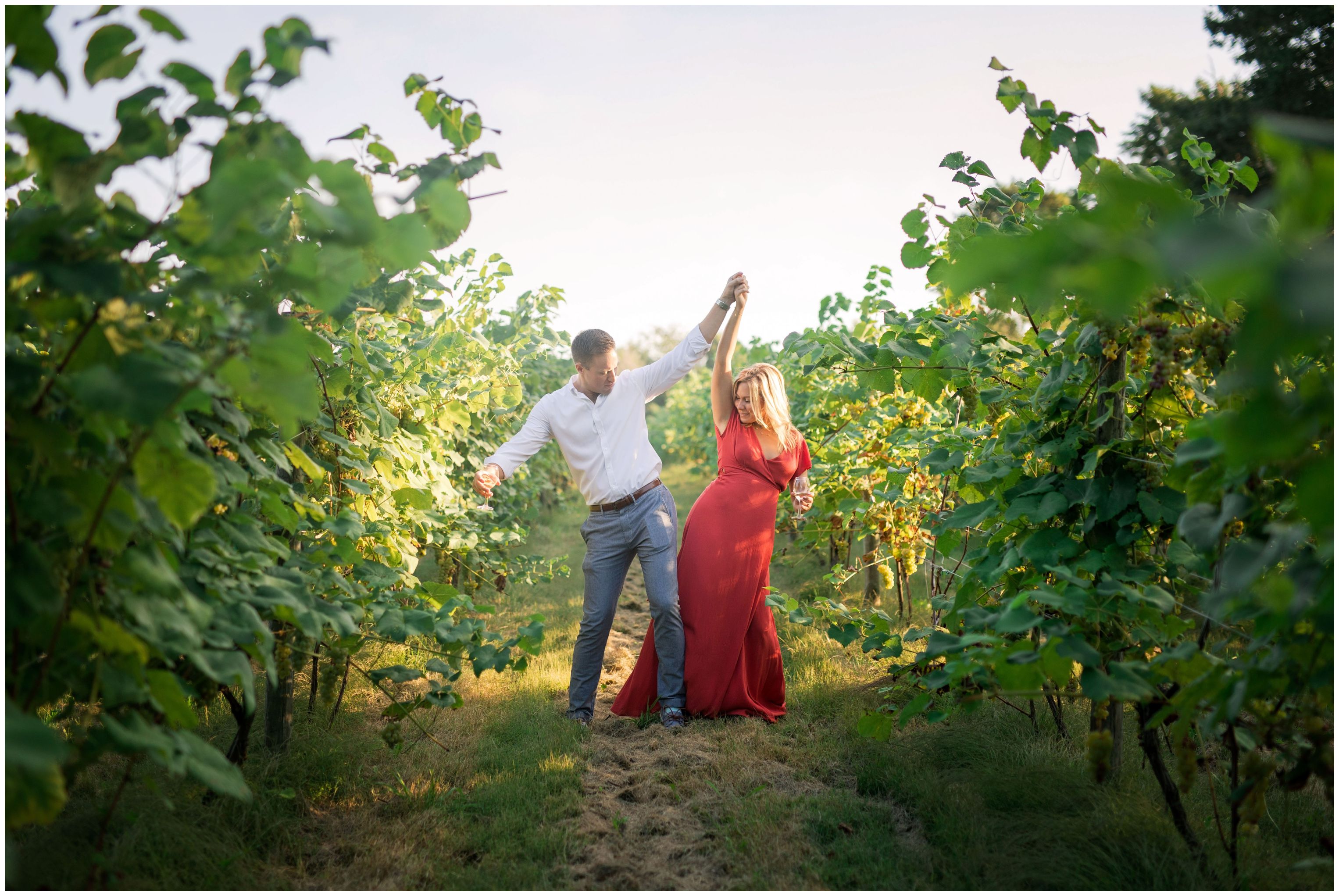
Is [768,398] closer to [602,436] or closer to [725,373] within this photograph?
[725,373]

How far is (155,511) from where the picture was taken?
1.46 m

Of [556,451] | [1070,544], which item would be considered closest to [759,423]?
[1070,544]

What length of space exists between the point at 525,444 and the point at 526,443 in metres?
0.02

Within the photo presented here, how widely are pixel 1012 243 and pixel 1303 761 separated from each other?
1394mm

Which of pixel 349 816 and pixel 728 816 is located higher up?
pixel 728 816

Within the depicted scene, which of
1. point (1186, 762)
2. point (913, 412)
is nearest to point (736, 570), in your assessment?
point (913, 412)

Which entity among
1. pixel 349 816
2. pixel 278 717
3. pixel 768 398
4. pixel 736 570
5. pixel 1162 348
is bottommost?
pixel 349 816

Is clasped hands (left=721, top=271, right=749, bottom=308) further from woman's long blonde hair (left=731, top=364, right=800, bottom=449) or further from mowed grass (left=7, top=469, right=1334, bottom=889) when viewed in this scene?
mowed grass (left=7, top=469, right=1334, bottom=889)

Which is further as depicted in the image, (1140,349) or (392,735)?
(392,735)

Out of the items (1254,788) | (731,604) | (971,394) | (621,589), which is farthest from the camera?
(731,604)

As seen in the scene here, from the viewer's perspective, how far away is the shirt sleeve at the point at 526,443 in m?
3.94

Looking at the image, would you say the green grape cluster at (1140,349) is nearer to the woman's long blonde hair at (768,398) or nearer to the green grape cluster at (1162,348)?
the green grape cluster at (1162,348)

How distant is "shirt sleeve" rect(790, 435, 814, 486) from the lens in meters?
4.34

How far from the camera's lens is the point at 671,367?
4145mm
